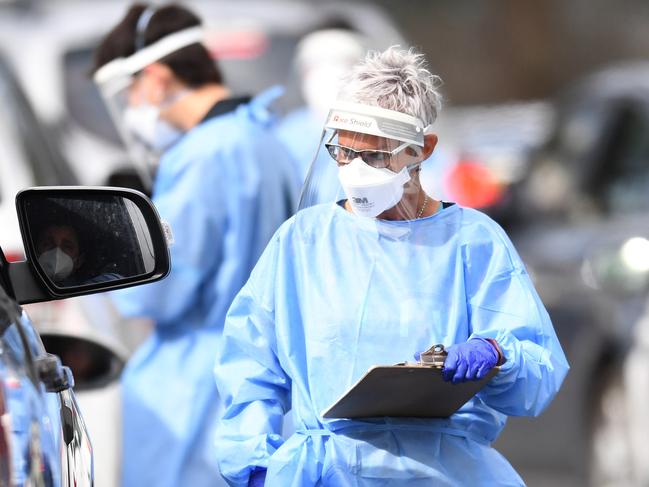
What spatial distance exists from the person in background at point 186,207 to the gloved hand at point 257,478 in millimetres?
1319

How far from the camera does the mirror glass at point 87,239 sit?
3.20m

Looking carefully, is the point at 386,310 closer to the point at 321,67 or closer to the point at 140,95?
the point at 140,95

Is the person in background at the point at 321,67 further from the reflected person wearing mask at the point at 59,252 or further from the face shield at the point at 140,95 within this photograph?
the reflected person wearing mask at the point at 59,252

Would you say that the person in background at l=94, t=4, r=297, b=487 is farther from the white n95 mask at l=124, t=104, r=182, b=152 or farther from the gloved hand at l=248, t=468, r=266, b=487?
the gloved hand at l=248, t=468, r=266, b=487

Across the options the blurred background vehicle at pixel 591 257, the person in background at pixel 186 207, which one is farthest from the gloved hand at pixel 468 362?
the blurred background vehicle at pixel 591 257

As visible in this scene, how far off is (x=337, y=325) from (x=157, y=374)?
165 centimetres

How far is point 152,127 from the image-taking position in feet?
16.2

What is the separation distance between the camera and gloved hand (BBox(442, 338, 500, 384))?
302 cm

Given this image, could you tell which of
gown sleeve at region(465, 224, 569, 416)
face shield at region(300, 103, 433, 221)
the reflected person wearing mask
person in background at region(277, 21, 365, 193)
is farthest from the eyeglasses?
person in background at region(277, 21, 365, 193)

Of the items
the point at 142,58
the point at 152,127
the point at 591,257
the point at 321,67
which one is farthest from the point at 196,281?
the point at 591,257

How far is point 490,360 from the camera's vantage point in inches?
120

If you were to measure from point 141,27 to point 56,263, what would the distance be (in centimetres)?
177

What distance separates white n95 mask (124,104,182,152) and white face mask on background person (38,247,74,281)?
1.74 metres

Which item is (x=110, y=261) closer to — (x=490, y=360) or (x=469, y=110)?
(x=490, y=360)
